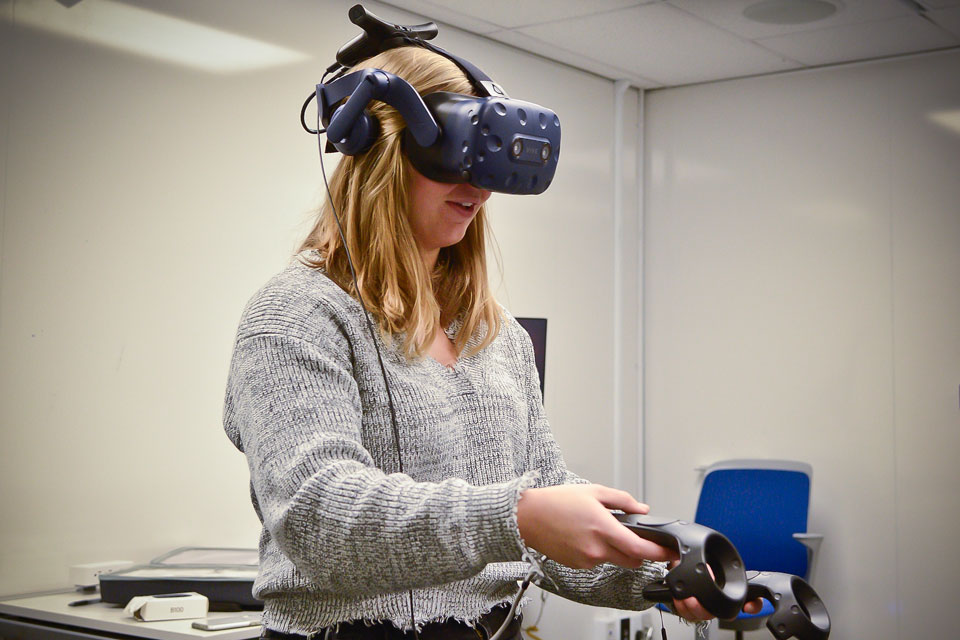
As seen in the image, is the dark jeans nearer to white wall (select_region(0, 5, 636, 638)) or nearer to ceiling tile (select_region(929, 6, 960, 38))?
white wall (select_region(0, 5, 636, 638))

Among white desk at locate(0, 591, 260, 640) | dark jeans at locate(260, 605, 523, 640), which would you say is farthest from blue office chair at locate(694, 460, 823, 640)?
dark jeans at locate(260, 605, 523, 640)

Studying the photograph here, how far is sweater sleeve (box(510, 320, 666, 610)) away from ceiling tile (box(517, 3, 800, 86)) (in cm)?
258

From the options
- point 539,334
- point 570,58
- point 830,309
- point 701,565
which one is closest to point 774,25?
point 570,58

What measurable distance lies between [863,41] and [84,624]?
11.1 ft

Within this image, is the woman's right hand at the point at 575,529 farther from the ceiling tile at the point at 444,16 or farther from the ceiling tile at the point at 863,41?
the ceiling tile at the point at 863,41

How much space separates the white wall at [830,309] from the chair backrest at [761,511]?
37 centimetres

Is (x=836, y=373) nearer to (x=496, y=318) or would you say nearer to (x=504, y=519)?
(x=496, y=318)

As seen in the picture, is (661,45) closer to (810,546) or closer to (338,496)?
(810,546)

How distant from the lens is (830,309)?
4.16 meters

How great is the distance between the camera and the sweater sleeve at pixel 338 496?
2.63ft

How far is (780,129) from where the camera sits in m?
4.33

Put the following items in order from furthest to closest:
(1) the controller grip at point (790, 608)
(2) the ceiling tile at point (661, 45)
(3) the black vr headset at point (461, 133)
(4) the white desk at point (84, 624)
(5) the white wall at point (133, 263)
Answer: (2) the ceiling tile at point (661, 45) < (5) the white wall at point (133, 263) < (4) the white desk at point (84, 624) < (3) the black vr headset at point (461, 133) < (1) the controller grip at point (790, 608)

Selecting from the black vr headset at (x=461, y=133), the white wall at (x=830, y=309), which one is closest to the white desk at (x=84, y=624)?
the black vr headset at (x=461, y=133)

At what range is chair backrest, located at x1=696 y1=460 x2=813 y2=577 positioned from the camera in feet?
12.2
